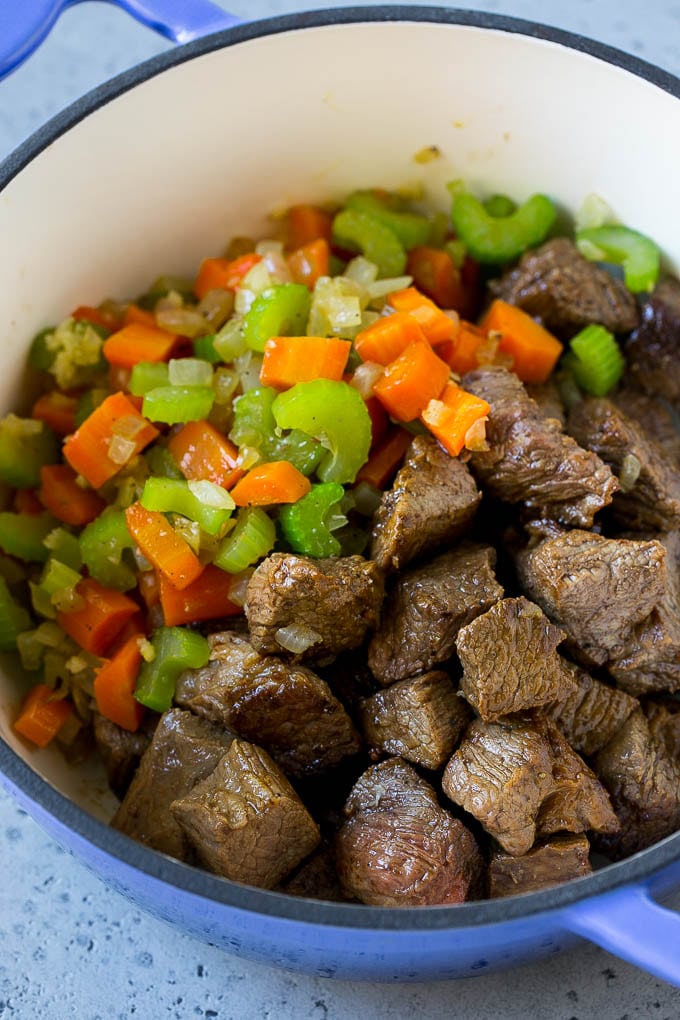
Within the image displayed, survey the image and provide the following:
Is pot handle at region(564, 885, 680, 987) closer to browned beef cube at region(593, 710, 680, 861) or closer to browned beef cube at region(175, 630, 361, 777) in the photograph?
browned beef cube at region(593, 710, 680, 861)

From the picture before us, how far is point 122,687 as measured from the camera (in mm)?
2547

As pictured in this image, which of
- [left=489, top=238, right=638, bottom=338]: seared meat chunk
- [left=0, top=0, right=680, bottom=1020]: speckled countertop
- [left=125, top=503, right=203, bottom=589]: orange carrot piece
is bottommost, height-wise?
[left=0, top=0, right=680, bottom=1020]: speckled countertop

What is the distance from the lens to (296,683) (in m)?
2.29

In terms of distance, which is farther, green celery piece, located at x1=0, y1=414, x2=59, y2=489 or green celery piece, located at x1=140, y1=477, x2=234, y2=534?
green celery piece, located at x1=0, y1=414, x2=59, y2=489

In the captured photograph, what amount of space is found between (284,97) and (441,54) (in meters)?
0.42

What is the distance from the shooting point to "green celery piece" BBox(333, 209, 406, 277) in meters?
3.00

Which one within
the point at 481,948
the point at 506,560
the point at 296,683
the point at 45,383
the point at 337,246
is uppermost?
the point at 337,246

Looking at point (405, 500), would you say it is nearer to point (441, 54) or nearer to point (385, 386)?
point (385, 386)

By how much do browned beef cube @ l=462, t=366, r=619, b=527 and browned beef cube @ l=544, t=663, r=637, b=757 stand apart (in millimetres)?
366

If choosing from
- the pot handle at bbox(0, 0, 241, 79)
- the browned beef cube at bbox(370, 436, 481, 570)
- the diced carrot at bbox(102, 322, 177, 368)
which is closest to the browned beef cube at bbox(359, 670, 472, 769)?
the browned beef cube at bbox(370, 436, 481, 570)

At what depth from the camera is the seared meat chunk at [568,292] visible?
2.96 meters

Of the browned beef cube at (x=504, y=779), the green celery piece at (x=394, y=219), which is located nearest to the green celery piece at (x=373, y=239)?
the green celery piece at (x=394, y=219)

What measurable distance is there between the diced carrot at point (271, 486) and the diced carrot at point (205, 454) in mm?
65

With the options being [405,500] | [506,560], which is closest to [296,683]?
[405,500]
